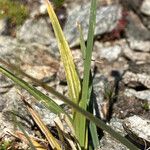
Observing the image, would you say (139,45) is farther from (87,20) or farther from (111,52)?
(87,20)

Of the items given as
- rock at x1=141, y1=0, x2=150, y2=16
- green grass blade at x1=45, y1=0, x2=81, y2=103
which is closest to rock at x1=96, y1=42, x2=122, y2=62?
rock at x1=141, y1=0, x2=150, y2=16

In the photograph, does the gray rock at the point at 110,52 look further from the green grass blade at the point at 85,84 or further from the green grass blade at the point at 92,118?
the green grass blade at the point at 92,118

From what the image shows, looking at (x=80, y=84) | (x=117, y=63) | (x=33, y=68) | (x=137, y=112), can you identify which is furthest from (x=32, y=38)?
(x=80, y=84)

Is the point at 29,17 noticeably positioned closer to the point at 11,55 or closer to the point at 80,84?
the point at 11,55

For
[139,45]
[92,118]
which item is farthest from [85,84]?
[139,45]

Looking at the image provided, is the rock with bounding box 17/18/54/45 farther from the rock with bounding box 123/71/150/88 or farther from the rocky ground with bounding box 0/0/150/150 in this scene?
the rock with bounding box 123/71/150/88
